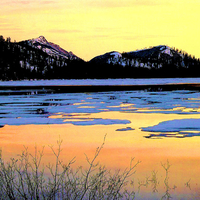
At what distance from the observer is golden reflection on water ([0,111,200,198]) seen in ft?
33.1

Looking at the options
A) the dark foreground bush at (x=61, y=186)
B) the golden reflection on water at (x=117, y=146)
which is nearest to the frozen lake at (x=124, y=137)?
the golden reflection on water at (x=117, y=146)

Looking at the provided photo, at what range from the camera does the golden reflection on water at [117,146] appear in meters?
10.1

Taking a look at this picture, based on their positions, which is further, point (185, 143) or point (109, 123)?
point (109, 123)

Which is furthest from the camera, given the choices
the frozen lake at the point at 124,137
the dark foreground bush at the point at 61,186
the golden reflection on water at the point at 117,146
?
the frozen lake at the point at 124,137

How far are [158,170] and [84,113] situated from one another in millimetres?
14159

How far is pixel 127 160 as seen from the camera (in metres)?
11.0

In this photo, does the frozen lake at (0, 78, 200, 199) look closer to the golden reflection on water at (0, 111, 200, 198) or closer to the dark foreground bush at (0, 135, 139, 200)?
the golden reflection on water at (0, 111, 200, 198)

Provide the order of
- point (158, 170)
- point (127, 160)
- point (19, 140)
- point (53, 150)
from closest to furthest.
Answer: point (158, 170) < point (127, 160) < point (53, 150) < point (19, 140)

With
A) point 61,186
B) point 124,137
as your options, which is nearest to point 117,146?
point 124,137

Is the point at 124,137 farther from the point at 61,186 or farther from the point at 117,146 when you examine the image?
the point at 61,186

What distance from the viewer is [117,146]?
1302 cm

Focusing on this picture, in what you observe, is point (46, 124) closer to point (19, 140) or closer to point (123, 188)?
point (19, 140)

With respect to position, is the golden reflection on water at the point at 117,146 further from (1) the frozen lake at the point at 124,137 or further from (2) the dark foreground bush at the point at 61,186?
(2) the dark foreground bush at the point at 61,186

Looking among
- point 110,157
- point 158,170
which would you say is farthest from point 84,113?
point 158,170
